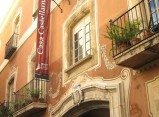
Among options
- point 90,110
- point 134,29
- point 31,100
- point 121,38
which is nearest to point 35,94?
point 31,100

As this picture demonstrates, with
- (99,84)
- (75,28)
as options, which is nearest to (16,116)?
(75,28)

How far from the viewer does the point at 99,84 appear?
30.9 feet

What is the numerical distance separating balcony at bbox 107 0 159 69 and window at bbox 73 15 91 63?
7.90ft

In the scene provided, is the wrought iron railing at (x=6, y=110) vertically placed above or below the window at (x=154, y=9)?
below

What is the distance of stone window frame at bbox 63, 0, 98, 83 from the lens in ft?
33.9

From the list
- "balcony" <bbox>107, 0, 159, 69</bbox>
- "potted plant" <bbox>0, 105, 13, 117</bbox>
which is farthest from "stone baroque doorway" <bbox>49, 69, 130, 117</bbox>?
"potted plant" <bbox>0, 105, 13, 117</bbox>

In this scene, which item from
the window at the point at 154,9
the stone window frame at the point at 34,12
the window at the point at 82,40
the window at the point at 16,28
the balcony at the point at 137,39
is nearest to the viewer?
the balcony at the point at 137,39

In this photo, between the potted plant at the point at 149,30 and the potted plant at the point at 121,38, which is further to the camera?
the potted plant at the point at 121,38

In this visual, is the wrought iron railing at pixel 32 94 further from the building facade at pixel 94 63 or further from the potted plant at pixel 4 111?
the potted plant at pixel 4 111

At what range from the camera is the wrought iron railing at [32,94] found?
1259cm

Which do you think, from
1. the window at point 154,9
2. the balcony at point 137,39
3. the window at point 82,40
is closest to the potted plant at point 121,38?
the balcony at point 137,39

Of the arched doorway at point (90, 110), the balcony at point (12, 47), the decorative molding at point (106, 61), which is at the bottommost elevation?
the arched doorway at point (90, 110)

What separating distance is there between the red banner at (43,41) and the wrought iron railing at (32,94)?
690 millimetres

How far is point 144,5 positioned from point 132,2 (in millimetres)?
489
